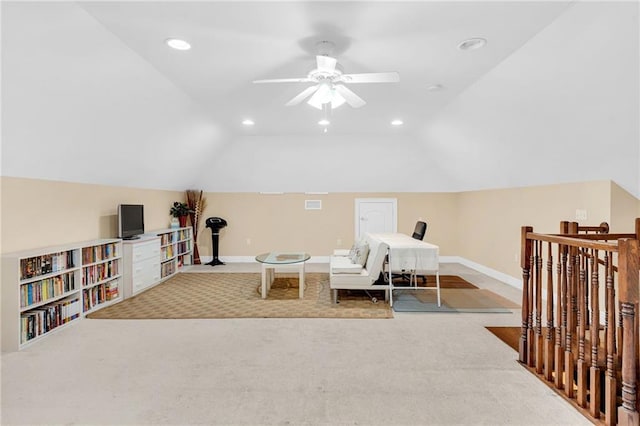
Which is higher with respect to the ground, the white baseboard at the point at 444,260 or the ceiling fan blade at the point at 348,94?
the ceiling fan blade at the point at 348,94

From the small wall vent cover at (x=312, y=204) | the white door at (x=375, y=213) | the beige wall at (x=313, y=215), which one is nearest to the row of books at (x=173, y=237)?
the beige wall at (x=313, y=215)

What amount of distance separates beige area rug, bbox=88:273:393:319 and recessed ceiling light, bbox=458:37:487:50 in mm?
2874

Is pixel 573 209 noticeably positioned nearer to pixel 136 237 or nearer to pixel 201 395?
pixel 201 395

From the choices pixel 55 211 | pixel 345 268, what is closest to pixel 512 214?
pixel 345 268

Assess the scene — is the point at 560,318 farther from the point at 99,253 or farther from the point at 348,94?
the point at 99,253

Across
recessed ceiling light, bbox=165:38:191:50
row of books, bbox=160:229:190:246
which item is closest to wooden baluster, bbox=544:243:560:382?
recessed ceiling light, bbox=165:38:191:50

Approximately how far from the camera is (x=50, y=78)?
2.72 metres

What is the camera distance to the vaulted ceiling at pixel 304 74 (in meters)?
2.34

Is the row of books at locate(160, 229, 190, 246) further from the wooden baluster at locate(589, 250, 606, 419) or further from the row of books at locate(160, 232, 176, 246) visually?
the wooden baluster at locate(589, 250, 606, 419)

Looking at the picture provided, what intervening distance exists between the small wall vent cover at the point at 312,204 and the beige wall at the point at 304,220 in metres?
0.07

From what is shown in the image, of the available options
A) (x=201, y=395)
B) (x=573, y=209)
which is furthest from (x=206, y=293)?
(x=573, y=209)

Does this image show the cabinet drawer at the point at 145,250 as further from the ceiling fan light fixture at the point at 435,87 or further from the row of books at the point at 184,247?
the ceiling fan light fixture at the point at 435,87

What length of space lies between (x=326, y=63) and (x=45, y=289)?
11.7 feet

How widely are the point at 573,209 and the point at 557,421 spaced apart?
116 inches
